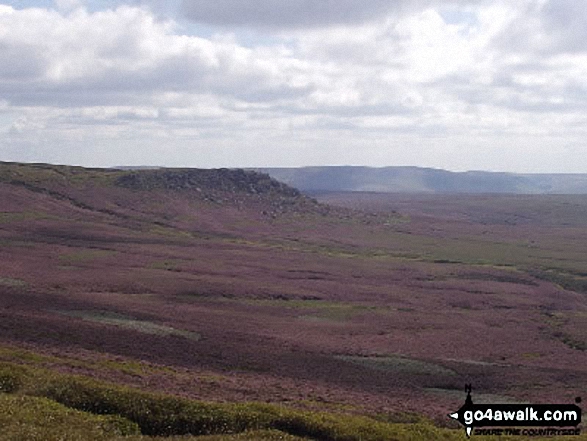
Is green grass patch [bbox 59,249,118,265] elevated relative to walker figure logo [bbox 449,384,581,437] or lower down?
elevated

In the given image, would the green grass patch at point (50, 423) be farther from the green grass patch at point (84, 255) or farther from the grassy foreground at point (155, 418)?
the green grass patch at point (84, 255)

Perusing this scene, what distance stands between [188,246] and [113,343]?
94770 millimetres

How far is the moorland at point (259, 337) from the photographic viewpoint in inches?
1628

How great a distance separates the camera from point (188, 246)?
539 ft

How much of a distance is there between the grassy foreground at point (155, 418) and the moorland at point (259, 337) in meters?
0.13

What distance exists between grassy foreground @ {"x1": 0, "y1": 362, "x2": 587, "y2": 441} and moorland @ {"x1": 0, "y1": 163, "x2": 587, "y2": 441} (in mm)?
126

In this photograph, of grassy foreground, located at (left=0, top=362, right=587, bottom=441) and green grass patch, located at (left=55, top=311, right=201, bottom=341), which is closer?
grassy foreground, located at (left=0, top=362, right=587, bottom=441)

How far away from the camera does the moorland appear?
4134 cm

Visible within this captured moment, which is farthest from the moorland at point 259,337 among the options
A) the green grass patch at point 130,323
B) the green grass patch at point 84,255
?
the green grass patch at point 84,255

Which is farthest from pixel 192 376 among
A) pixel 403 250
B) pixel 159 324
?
pixel 403 250

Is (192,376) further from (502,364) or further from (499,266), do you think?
(499,266)

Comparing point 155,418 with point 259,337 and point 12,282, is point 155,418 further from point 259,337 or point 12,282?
point 12,282

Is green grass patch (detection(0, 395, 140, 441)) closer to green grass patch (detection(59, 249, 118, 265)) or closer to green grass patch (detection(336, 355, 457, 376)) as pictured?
green grass patch (detection(336, 355, 457, 376))

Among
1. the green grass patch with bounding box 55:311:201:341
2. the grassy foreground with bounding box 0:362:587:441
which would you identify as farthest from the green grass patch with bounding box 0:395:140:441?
the green grass patch with bounding box 55:311:201:341
